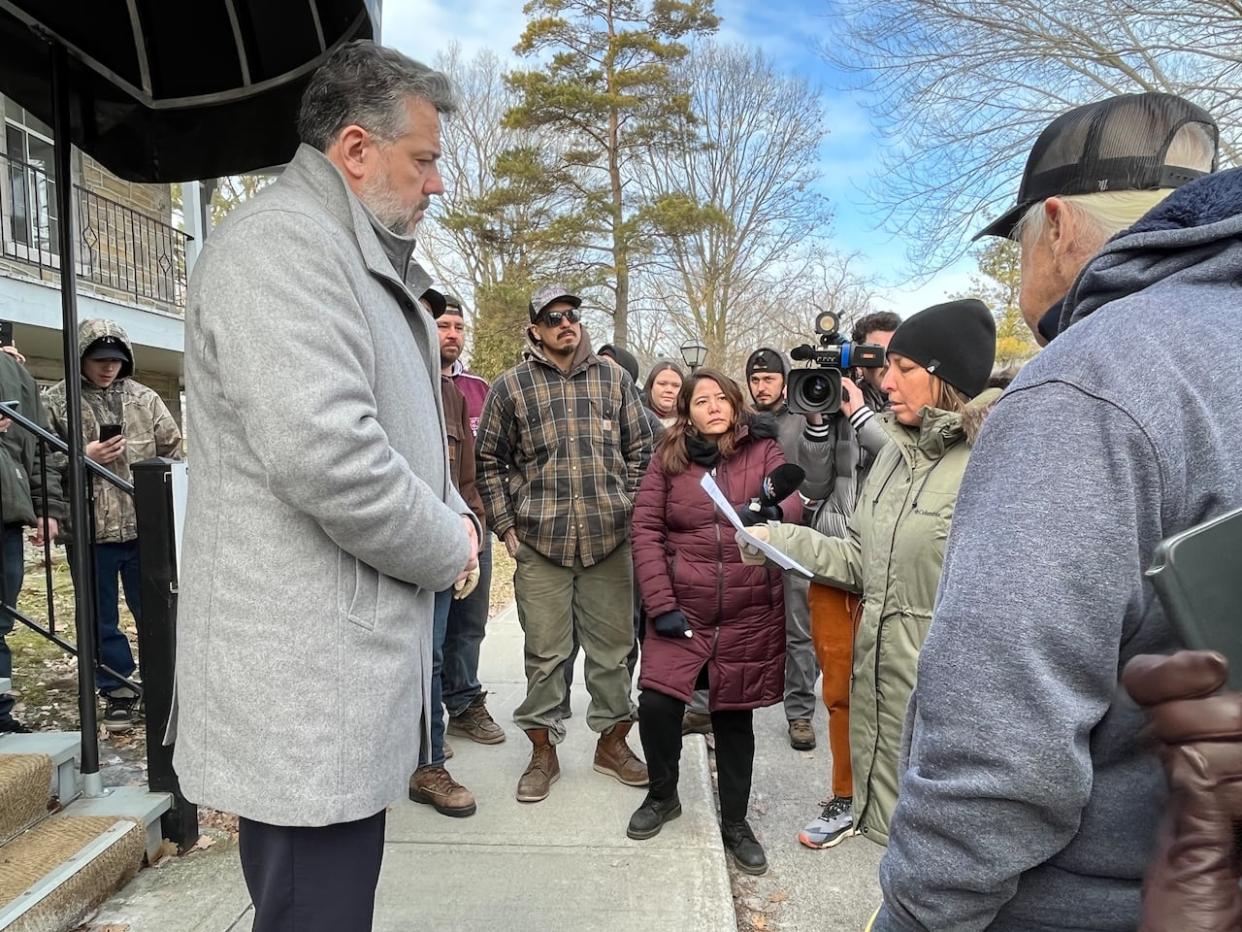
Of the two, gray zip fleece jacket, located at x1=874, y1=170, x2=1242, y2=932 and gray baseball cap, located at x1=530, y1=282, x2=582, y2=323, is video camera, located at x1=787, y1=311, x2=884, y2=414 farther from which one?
gray zip fleece jacket, located at x1=874, y1=170, x2=1242, y2=932

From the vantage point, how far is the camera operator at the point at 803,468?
12.6 feet

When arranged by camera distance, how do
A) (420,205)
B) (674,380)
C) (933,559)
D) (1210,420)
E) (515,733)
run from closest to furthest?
(1210,420)
(420,205)
(933,559)
(515,733)
(674,380)

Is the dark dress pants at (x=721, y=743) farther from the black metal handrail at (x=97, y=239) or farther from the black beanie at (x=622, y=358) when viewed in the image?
the black metal handrail at (x=97, y=239)

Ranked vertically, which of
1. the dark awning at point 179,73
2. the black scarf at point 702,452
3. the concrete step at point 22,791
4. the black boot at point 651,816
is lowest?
the black boot at point 651,816

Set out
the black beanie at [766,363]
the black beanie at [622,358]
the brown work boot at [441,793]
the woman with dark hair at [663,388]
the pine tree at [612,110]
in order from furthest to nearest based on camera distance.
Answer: the pine tree at [612,110], the black beanie at [622,358], the woman with dark hair at [663,388], the black beanie at [766,363], the brown work boot at [441,793]

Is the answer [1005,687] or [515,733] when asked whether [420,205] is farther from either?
[515,733]

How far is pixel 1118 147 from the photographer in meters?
1.12

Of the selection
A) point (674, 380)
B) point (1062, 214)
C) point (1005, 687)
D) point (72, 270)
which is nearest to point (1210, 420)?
point (1005, 687)

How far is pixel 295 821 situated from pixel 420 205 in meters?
1.32

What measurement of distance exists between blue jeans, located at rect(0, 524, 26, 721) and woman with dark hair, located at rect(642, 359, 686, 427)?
3712mm

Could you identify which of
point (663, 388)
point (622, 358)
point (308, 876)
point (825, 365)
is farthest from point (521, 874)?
point (622, 358)

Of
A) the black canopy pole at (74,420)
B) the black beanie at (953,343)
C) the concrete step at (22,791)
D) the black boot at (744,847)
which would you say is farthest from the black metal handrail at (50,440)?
the black beanie at (953,343)

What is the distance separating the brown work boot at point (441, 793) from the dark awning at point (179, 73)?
258cm

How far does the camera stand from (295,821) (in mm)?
1406
